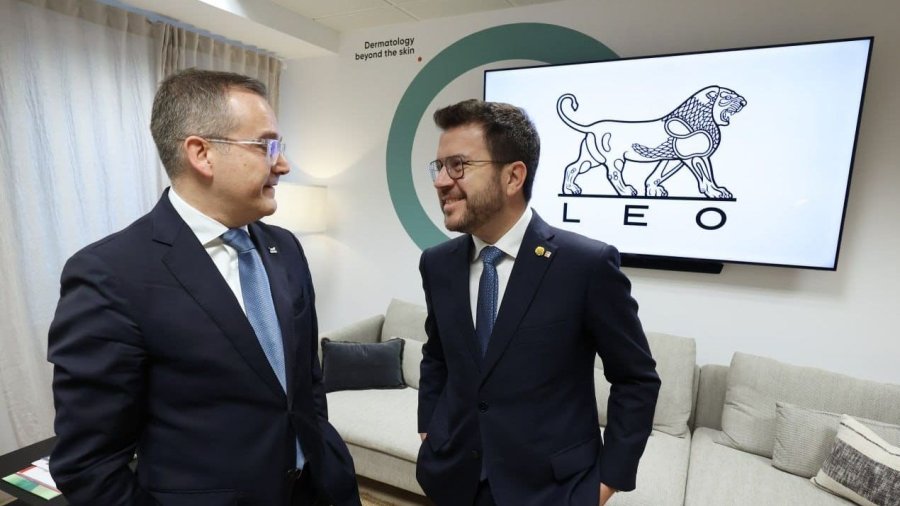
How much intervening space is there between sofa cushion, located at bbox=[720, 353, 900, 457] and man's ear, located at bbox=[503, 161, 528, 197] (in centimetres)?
183

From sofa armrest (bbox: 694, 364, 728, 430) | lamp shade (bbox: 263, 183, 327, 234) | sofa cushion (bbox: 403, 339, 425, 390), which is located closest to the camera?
sofa armrest (bbox: 694, 364, 728, 430)

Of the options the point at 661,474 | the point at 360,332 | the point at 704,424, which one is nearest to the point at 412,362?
the point at 360,332

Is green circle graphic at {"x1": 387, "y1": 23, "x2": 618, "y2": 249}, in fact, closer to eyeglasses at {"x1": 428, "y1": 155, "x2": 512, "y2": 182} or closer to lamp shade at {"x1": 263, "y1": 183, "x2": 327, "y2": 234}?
lamp shade at {"x1": 263, "y1": 183, "x2": 327, "y2": 234}

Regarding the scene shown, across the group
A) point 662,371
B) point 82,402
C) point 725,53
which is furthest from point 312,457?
point 725,53

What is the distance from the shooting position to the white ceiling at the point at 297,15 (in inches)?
106

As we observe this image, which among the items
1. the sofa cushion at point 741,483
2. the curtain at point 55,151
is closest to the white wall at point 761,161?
the sofa cushion at point 741,483

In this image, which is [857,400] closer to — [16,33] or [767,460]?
[767,460]

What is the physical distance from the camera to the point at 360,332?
3121 millimetres

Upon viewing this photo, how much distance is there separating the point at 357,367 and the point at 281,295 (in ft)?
5.63

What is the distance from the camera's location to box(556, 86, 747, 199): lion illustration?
2.38 metres

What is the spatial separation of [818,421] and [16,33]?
4215 mm

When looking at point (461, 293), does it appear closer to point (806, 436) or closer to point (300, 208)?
point (806, 436)

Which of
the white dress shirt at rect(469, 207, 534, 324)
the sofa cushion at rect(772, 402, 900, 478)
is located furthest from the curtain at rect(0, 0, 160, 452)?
the sofa cushion at rect(772, 402, 900, 478)

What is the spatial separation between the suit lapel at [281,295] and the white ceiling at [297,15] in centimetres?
209
